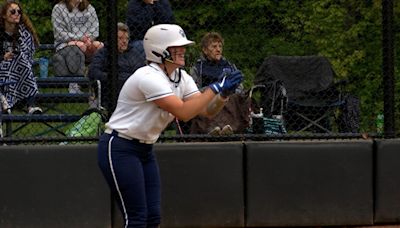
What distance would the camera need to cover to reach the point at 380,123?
27.3 feet

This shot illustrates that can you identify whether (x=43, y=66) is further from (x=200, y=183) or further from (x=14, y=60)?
(x=200, y=183)

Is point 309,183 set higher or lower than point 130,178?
lower

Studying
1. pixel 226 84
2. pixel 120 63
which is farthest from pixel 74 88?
pixel 226 84

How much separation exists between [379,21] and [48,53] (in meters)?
3.23

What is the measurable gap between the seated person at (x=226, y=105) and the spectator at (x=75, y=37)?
96 cm

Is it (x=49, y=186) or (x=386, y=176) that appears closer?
(x=49, y=186)

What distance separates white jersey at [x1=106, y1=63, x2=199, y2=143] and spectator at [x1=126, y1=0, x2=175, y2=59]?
92.1 inches

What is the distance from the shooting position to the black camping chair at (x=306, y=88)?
8422mm

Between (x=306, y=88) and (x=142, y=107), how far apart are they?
3239 mm

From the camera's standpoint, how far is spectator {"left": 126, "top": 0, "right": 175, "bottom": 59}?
8102 millimetres

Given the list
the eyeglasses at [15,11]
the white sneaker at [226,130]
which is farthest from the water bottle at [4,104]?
the white sneaker at [226,130]

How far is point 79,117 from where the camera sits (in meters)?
7.97

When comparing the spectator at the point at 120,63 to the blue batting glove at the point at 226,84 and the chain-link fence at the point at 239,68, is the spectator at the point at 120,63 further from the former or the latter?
the blue batting glove at the point at 226,84

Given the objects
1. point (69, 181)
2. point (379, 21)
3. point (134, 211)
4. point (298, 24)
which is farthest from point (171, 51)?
point (379, 21)
